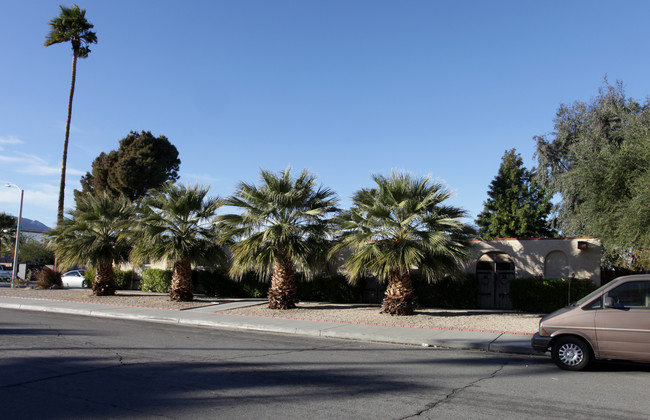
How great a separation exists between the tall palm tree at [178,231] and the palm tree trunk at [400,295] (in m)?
7.74

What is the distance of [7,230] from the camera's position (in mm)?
53906

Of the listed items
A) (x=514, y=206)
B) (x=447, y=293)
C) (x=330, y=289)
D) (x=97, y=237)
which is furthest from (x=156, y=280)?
(x=514, y=206)

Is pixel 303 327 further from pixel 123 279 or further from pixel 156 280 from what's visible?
pixel 123 279

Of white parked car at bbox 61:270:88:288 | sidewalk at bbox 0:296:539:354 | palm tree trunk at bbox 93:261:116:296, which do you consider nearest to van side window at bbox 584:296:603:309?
sidewalk at bbox 0:296:539:354

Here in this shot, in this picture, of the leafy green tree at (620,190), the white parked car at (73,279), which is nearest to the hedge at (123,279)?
the white parked car at (73,279)

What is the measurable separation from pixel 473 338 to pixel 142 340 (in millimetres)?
8089

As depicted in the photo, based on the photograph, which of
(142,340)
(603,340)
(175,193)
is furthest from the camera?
(175,193)

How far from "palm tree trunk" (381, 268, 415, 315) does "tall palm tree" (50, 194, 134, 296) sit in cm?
1249

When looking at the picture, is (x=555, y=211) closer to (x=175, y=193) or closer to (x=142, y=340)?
(x=175, y=193)

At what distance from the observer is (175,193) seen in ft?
64.3

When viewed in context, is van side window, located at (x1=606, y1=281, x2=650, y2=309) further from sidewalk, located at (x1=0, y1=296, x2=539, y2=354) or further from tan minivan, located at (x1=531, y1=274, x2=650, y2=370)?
sidewalk, located at (x1=0, y1=296, x2=539, y2=354)

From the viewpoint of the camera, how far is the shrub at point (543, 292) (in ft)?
55.7

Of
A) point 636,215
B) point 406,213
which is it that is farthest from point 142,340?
point 636,215

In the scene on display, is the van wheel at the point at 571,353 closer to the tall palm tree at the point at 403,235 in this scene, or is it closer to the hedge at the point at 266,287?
the tall palm tree at the point at 403,235
